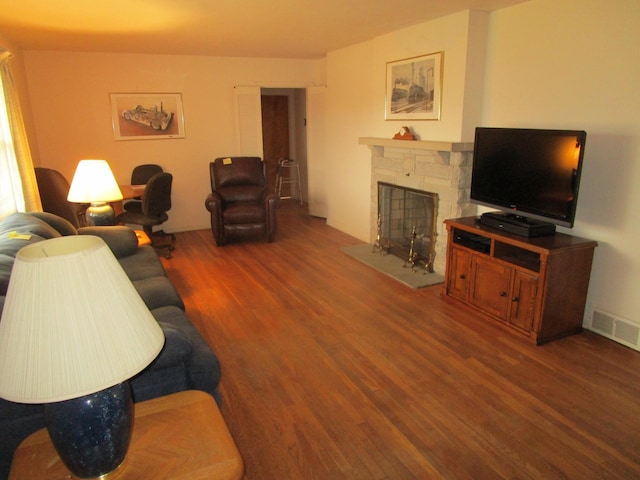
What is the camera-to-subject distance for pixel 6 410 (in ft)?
5.48

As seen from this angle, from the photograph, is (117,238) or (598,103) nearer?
(598,103)

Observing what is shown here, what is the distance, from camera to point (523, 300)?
315 centimetres

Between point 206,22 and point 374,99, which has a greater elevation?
point 206,22

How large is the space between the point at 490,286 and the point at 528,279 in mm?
369

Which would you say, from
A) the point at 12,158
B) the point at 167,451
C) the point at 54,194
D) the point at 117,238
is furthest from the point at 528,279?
the point at 54,194

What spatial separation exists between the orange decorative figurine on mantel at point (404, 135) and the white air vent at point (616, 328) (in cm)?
227

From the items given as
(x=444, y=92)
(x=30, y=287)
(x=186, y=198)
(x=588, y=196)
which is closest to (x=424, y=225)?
(x=444, y=92)

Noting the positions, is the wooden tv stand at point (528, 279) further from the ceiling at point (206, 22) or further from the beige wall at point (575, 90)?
the ceiling at point (206, 22)

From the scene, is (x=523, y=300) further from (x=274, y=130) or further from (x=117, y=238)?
(x=274, y=130)

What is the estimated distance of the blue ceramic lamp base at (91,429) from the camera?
111 cm

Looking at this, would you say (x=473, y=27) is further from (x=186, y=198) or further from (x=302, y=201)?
(x=302, y=201)

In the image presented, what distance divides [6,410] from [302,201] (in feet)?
23.2

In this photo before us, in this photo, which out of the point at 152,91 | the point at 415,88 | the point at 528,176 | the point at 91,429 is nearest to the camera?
the point at 91,429

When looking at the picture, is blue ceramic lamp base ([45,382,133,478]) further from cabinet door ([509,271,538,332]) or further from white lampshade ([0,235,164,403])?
cabinet door ([509,271,538,332])
